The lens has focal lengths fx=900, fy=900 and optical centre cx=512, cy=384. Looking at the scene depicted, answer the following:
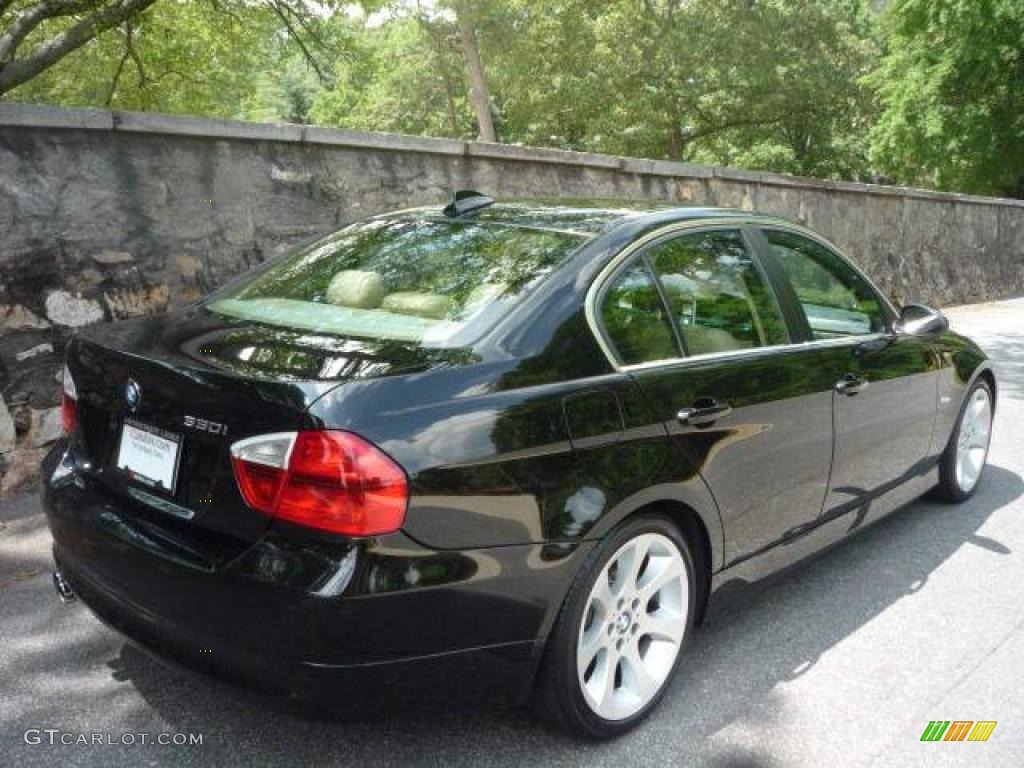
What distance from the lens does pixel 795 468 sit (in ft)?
10.4

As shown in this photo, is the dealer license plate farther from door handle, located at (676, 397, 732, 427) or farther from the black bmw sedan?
door handle, located at (676, 397, 732, 427)

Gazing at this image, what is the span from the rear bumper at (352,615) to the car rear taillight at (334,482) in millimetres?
54

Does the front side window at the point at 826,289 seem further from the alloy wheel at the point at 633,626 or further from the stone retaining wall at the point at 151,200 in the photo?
the stone retaining wall at the point at 151,200

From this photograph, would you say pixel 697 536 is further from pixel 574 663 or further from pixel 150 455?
pixel 150 455

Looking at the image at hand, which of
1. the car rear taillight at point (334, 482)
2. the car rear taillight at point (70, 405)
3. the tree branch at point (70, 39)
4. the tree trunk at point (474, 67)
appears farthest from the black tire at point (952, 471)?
the tree trunk at point (474, 67)

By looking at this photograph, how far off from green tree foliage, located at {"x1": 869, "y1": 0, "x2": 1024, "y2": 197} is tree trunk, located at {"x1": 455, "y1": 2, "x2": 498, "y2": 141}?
1123 cm

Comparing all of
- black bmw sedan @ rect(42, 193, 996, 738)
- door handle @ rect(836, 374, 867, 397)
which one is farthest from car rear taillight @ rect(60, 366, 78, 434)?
door handle @ rect(836, 374, 867, 397)

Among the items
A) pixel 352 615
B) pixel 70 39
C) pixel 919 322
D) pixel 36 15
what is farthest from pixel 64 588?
pixel 70 39

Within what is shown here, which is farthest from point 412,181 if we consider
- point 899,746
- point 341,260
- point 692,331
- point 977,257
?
point 977,257

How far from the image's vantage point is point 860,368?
3541mm

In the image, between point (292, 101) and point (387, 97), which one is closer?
point (387, 97)

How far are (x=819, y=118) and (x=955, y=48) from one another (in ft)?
14.8

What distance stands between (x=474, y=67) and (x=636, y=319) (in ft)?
74.2

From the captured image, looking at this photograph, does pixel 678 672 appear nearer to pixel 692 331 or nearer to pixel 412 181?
pixel 692 331
